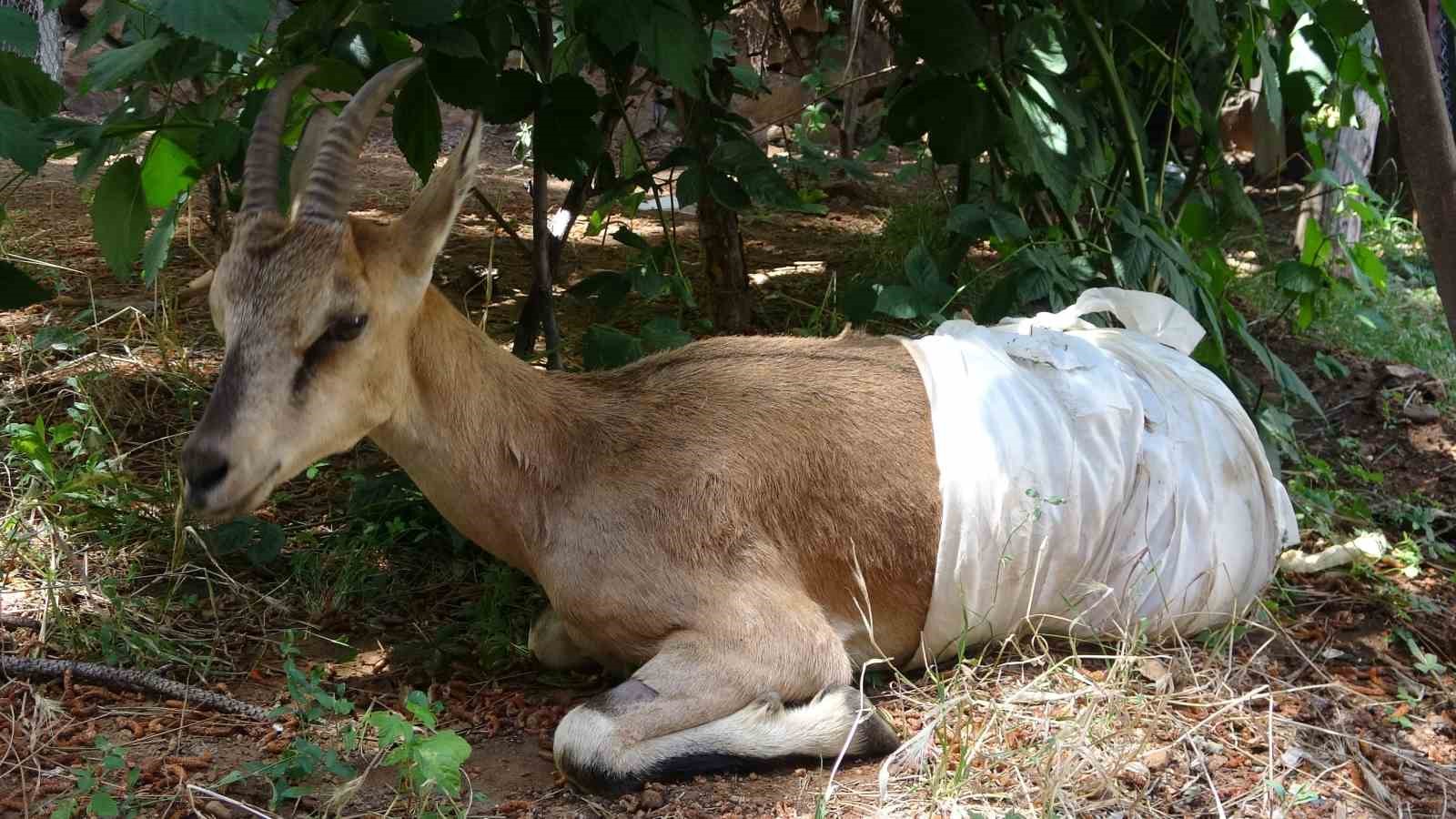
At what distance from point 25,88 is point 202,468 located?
4.25 ft

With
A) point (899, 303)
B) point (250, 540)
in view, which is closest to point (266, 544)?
point (250, 540)

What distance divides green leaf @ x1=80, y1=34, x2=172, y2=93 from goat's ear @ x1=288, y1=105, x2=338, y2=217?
47cm

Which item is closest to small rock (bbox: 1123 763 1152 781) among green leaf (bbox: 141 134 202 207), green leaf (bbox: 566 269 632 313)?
green leaf (bbox: 566 269 632 313)

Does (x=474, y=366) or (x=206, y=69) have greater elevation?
(x=206, y=69)

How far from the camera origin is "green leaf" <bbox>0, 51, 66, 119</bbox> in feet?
12.2

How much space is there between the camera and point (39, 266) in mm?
7023

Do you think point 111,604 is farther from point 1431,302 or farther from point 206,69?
point 1431,302

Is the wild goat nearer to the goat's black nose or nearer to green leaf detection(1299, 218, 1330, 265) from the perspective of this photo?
the goat's black nose

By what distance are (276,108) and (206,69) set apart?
50 cm

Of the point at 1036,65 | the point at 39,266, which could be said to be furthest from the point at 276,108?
the point at 39,266

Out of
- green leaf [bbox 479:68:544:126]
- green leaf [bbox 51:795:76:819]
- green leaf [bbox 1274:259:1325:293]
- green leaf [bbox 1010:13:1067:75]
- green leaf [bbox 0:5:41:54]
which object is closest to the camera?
green leaf [bbox 51:795:76:819]

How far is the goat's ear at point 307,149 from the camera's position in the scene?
400 cm

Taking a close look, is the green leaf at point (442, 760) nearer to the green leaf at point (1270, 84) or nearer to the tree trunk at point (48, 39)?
the green leaf at point (1270, 84)

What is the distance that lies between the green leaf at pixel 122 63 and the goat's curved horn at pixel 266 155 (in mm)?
313
